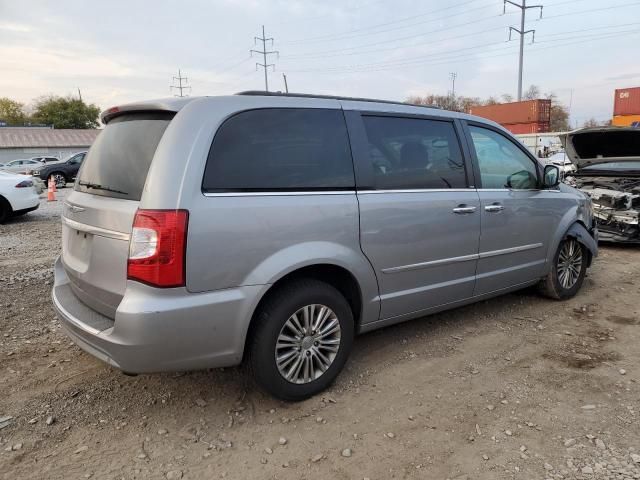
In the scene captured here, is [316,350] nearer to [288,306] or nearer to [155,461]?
[288,306]

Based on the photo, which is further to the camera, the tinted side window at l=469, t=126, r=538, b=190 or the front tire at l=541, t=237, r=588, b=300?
the front tire at l=541, t=237, r=588, b=300

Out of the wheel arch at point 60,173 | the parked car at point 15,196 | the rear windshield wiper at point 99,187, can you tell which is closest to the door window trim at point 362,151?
the rear windshield wiper at point 99,187

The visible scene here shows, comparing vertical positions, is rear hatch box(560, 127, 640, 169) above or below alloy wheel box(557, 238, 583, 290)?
above

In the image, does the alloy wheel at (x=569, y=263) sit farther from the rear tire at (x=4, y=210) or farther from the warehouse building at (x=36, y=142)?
the warehouse building at (x=36, y=142)

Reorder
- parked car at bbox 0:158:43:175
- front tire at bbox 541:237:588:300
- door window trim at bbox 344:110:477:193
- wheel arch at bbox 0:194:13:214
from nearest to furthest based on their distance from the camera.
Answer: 1. door window trim at bbox 344:110:477:193
2. front tire at bbox 541:237:588:300
3. wheel arch at bbox 0:194:13:214
4. parked car at bbox 0:158:43:175

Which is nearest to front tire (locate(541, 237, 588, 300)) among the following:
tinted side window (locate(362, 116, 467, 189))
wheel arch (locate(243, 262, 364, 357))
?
tinted side window (locate(362, 116, 467, 189))

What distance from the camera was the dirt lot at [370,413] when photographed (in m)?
2.53

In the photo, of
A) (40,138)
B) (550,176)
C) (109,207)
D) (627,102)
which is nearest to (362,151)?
(109,207)

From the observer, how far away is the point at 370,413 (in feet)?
9.82

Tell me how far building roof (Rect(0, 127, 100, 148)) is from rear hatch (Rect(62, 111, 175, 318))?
57.2 metres

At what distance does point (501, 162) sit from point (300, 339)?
8.27 feet

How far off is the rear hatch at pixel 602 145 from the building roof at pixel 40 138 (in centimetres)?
5506

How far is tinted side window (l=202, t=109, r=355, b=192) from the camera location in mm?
2709

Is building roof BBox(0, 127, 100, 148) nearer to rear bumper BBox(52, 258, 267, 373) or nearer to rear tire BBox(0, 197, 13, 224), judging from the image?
rear tire BBox(0, 197, 13, 224)
